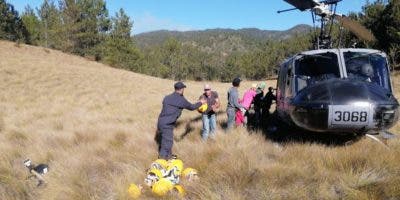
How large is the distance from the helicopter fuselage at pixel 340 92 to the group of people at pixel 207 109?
119 centimetres

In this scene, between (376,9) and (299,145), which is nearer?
(299,145)

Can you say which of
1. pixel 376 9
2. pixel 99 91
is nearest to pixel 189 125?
pixel 99 91

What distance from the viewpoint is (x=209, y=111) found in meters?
10.1

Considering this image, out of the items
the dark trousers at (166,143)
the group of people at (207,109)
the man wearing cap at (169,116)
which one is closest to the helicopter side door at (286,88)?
the group of people at (207,109)

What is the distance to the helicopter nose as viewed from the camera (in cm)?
735

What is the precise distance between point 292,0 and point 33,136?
6753 mm

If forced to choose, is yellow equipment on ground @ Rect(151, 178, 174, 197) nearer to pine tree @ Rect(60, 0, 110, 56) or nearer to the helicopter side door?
the helicopter side door

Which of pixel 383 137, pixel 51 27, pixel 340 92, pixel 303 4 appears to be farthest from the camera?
pixel 51 27

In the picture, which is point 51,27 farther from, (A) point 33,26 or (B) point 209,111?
(B) point 209,111

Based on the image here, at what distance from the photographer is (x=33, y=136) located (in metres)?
11.2

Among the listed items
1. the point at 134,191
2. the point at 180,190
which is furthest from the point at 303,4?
the point at 134,191

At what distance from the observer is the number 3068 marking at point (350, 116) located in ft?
23.9

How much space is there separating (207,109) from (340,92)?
3198mm

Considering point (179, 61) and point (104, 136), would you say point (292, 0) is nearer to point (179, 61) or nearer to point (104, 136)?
point (104, 136)
